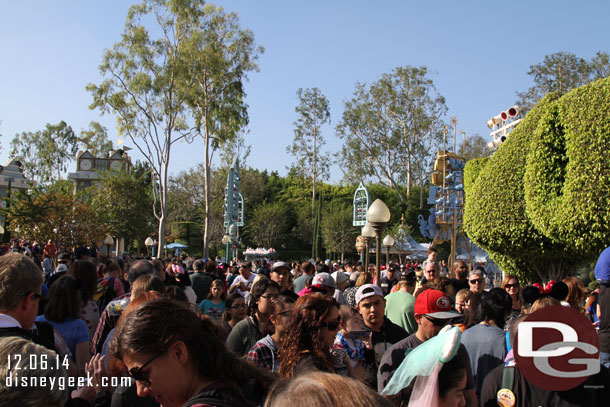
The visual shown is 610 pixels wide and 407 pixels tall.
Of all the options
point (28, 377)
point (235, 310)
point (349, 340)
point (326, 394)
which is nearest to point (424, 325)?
point (349, 340)

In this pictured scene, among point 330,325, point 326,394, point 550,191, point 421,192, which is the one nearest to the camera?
point 326,394

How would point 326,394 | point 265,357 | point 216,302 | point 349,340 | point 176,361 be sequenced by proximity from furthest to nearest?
point 216,302, point 349,340, point 265,357, point 176,361, point 326,394

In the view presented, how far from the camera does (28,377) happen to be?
1.81 m

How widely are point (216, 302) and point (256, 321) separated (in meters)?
2.62

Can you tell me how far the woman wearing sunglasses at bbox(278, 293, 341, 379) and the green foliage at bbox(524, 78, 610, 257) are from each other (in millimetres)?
9443

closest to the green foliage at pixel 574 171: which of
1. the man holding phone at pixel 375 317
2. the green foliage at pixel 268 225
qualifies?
the man holding phone at pixel 375 317

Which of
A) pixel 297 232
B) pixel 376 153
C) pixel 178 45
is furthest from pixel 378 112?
pixel 178 45

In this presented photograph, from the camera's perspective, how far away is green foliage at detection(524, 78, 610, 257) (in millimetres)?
10820

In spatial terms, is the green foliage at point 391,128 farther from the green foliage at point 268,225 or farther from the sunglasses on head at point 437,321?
the sunglasses on head at point 437,321

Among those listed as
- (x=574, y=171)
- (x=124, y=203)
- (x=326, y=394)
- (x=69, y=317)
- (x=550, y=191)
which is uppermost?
(x=124, y=203)

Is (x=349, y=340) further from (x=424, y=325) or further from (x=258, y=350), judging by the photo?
(x=258, y=350)

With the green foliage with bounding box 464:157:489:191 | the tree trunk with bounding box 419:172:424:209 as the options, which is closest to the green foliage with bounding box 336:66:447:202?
the tree trunk with bounding box 419:172:424:209

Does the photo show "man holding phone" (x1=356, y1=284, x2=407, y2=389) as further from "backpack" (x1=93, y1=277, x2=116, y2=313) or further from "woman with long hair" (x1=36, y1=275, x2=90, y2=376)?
"backpack" (x1=93, y1=277, x2=116, y2=313)

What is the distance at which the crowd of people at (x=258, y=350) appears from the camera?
6.14 feet
